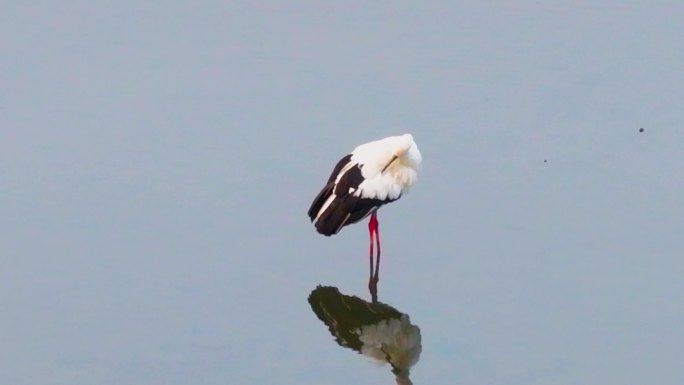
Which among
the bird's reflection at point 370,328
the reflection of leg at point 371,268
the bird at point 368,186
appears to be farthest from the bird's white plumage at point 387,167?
the bird's reflection at point 370,328

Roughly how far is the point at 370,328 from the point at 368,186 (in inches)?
40.3

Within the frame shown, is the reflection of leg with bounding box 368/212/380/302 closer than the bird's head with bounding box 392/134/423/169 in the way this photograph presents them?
Yes

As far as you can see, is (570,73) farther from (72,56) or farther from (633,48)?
(72,56)

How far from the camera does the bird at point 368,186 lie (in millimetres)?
10500

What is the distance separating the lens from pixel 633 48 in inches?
563

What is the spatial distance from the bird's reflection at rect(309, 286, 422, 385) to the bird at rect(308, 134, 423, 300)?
0.22 m

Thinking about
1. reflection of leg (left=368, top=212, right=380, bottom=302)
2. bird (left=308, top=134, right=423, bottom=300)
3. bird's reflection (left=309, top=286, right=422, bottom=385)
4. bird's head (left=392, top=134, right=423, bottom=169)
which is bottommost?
bird's reflection (left=309, top=286, right=422, bottom=385)

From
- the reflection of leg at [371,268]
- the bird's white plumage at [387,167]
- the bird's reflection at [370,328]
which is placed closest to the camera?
the bird's reflection at [370,328]

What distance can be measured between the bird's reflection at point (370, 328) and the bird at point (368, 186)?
0.22m

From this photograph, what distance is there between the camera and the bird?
10.5 meters

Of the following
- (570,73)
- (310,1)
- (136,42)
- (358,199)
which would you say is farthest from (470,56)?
(358,199)

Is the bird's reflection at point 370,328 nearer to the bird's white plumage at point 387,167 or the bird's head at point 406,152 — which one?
the bird's white plumage at point 387,167

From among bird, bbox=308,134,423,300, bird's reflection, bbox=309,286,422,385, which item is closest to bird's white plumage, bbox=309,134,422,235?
bird, bbox=308,134,423,300

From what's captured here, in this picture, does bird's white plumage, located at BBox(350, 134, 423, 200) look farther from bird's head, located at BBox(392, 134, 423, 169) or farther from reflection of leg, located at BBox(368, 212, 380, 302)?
reflection of leg, located at BBox(368, 212, 380, 302)
